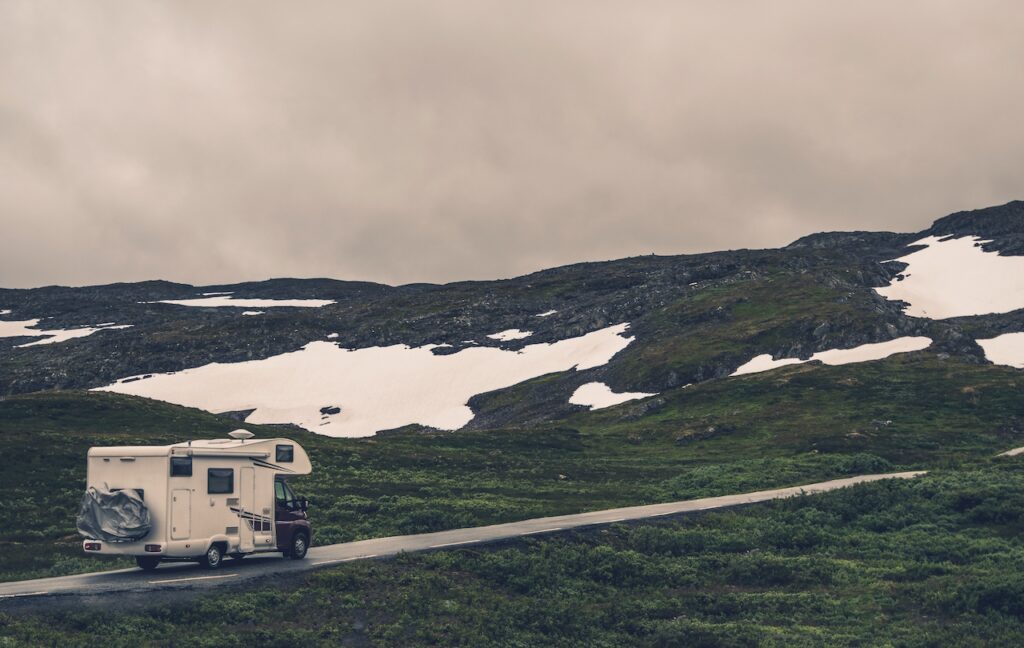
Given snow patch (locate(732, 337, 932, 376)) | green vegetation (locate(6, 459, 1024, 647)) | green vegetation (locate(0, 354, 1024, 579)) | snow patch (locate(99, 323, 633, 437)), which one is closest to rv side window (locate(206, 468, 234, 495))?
green vegetation (locate(6, 459, 1024, 647))

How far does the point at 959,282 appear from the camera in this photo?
15200 cm

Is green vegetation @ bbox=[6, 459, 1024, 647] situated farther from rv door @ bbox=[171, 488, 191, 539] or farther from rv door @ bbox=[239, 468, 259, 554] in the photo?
rv door @ bbox=[171, 488, 191, 539]

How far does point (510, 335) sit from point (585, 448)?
69.8 m

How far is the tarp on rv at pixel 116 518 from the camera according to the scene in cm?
2897

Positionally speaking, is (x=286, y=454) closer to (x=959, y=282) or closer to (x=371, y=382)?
(x=371, y=382)

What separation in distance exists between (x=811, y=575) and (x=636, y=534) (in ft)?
23.7

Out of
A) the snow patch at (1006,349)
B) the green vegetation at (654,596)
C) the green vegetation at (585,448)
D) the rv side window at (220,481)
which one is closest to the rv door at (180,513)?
the rv side window at (220,481)

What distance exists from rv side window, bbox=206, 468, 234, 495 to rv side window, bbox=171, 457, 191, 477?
29.4 inches

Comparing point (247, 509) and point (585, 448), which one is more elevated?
point (585, 448)

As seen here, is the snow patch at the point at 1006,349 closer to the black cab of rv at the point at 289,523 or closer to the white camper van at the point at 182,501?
the black cab of rv at the point at 289,523

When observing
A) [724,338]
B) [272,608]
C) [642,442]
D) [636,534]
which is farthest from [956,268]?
[272,608]

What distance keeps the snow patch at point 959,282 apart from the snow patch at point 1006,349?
799 inches

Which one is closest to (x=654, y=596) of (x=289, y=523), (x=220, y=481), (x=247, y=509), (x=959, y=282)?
(x=289, y=523)

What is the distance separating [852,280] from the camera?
144 m
